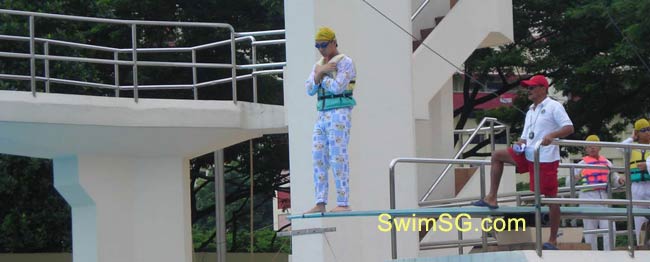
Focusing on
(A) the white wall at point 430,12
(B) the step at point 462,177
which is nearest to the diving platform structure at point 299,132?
(A) the white wall at point 430,12

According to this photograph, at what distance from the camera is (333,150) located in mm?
11320

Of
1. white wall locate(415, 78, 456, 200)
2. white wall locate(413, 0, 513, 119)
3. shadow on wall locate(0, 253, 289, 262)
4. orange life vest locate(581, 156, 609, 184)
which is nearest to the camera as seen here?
orange life vest locate(581, 156, 609, 184)

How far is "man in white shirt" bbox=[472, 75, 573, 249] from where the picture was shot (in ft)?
34.7

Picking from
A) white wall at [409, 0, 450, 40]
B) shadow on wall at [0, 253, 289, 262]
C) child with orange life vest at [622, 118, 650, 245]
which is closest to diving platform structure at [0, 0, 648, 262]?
white wall at [409, 0, 450, 40]

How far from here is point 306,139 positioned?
1432 cm

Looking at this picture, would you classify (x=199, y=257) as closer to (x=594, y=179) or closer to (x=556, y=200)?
(x=594, y=179)

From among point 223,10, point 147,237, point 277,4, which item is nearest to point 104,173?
point 147,237

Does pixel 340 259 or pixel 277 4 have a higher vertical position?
pixel 277 4

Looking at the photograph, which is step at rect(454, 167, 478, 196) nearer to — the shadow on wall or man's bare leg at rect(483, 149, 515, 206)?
man's bare leg at rect(483, 149, 515, 206)

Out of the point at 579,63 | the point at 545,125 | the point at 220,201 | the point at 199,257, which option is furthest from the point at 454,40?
the point at 199,257

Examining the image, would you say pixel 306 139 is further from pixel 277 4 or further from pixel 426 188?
pixel 277 4

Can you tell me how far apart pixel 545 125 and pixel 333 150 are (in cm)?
184

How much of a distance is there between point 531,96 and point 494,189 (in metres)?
0.90

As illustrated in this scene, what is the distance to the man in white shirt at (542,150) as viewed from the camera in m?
10.6
